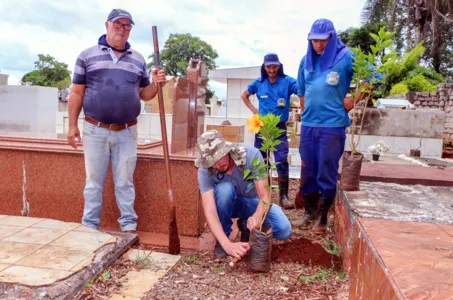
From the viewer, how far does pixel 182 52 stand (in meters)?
Answer: 41.7

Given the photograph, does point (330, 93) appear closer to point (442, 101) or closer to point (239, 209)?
point (239, 209)

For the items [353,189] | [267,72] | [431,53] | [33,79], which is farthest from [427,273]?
[33,79]

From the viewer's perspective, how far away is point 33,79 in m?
45.5

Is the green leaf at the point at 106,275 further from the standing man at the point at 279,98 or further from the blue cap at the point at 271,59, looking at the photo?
the blue cap at the point at 271,59

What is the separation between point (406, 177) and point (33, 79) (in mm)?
48134

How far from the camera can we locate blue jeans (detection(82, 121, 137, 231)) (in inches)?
133

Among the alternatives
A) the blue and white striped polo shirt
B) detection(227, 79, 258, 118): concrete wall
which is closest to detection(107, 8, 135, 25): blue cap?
the blue and white striped polo shirt

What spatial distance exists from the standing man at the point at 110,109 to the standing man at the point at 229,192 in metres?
0.78

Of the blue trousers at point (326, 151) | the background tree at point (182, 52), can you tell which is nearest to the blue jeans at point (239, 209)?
the blue trousers at point (326, 151)

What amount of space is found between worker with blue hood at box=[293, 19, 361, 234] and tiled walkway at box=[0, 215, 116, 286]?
1.78 m

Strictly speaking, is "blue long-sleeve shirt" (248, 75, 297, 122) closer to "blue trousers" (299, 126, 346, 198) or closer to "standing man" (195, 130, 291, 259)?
"blue trousers" (299, 126, 346, 198)

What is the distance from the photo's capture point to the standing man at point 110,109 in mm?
3312

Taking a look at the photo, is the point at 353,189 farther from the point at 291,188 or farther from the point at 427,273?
the point at 291,188

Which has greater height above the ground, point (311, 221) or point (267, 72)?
point (267, 72)
